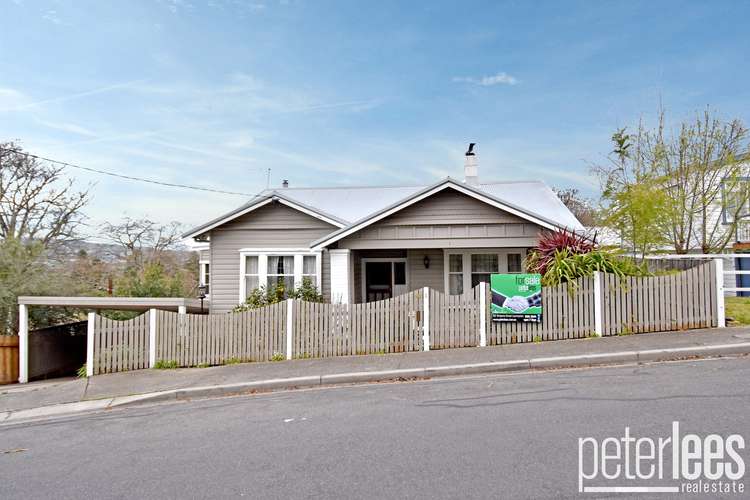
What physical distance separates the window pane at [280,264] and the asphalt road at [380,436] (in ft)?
23.7

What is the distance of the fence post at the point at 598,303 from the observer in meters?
11.0

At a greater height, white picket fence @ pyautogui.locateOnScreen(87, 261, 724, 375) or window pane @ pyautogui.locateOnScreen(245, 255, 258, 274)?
window pane @ pyautogui.locateOnScreen(245, 255, 258, 274)

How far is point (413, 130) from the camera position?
2353cm

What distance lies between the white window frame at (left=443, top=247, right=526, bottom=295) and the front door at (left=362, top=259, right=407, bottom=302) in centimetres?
166

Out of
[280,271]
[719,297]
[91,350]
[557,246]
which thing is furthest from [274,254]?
[719,297]

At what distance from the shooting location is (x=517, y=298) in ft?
36.3

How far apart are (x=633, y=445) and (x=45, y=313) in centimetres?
1820

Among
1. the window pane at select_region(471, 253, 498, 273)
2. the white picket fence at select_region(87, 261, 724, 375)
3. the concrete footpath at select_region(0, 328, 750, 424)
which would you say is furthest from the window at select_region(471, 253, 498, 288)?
the concrete footpath at select_region(0, 328, 750, 424)

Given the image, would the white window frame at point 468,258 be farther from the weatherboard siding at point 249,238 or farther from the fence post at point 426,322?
the fence post at point 426,322

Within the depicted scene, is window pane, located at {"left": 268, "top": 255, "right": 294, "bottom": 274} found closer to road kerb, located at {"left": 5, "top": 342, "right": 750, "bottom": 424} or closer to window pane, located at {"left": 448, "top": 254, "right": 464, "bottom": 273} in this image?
window pane, located at {"left": 448, "top": 254, "right": 464, "bottom": 273}

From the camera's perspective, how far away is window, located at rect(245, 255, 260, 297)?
15.7 m

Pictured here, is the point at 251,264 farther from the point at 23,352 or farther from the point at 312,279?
the point at 23,352

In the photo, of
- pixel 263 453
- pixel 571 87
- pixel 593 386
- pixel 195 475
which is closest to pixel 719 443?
pixel 593 386
